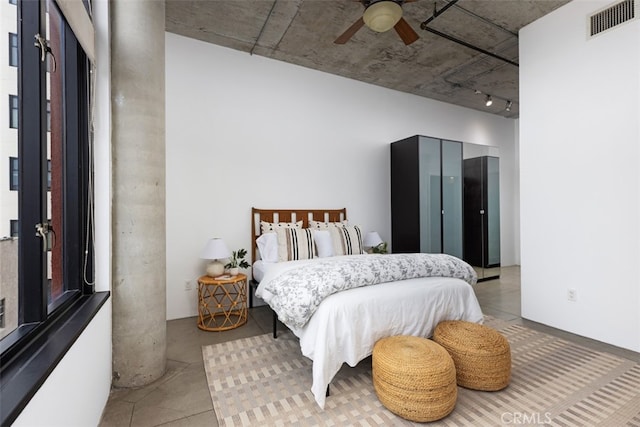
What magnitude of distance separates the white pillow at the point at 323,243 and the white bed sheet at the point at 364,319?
1.44 m

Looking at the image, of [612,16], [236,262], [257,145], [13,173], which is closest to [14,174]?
[13,173]

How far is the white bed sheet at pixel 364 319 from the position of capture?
1.90 metres

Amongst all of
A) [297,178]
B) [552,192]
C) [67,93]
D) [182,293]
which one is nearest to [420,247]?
[552,192]

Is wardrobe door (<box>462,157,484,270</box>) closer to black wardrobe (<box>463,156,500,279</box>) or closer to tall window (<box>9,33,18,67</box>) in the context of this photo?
black wardrobe (<box>463,156,500,279</box>)

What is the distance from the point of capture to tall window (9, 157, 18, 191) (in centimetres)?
118

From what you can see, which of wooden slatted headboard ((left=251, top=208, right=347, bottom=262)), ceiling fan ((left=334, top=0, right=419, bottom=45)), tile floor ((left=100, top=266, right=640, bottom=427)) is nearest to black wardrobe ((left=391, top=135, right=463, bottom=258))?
wooden slatted headboard ((left=251, top=208, right=347, bottom=262))

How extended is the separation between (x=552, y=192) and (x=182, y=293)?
4167 mm

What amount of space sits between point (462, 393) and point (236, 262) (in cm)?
253

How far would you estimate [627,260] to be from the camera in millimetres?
2605

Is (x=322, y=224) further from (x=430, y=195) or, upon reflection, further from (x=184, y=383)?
(x=184, y=383)

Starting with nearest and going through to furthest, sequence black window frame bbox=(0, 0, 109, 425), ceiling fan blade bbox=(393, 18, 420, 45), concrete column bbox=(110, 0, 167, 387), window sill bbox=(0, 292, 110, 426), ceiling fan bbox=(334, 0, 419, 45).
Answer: window sill bbox=(0, 292, 110, 426)
black window frame bbox=(0, 0, 109, 425)
concrete column bbox=(110, 0, 167, 387)
ceiling fan bbox=(334, 0, 419, 45)
ceiling fan blade bbox=(393, 18, 420, 45)

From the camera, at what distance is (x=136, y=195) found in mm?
2072

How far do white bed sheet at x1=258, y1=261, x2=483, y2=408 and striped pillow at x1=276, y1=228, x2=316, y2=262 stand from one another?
1.40 metres

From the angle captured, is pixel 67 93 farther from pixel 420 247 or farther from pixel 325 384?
pixel 420 247
